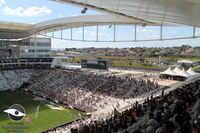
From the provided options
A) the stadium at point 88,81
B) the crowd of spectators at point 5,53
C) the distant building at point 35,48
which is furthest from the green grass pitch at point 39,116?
the distant building at point 35,48

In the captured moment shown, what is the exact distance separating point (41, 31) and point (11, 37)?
8.40 metres

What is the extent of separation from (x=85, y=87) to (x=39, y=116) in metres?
9.76

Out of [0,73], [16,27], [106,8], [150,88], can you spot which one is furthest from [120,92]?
[16,27]

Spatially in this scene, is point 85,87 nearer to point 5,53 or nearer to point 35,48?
point 35,48

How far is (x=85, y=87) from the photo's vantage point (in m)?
40.8

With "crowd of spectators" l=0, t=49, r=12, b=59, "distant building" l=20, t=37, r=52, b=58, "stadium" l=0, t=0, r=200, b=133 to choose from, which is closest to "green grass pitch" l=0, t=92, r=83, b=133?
"stadium" l=0, t=0, r=200, b=133

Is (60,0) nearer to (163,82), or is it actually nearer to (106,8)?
(106,8)

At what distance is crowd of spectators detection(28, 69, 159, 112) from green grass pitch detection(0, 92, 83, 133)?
226 centimetres

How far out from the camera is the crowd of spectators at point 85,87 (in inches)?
1380

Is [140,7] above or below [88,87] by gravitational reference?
above

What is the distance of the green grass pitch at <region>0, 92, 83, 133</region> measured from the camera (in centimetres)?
2891

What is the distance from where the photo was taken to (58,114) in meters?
33.0

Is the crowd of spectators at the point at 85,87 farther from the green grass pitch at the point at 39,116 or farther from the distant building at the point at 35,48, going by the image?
the distant building at the point at 35,48

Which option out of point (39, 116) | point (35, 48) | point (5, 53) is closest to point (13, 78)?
point (5, 53)
